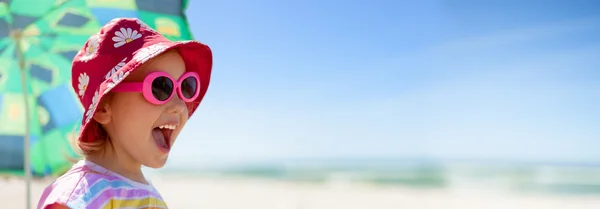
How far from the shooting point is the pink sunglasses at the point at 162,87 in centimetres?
125

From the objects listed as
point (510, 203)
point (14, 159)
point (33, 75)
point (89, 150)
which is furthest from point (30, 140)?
point (510, 203)

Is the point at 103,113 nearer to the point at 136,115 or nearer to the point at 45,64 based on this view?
the point at 136,115

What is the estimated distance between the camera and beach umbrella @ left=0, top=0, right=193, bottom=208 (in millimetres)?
2635

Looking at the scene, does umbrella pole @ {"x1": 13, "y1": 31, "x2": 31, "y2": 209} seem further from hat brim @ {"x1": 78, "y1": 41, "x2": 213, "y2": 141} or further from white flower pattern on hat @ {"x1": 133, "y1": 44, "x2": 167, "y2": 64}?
white flower pattern on hat @ {"x1": 133, "y1": 44, "x2": 167, "y2": 64}

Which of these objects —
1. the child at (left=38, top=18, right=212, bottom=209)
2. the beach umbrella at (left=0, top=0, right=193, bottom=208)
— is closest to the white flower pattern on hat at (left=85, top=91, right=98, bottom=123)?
the child at (left=38, top=18, right=212, bottom=209)

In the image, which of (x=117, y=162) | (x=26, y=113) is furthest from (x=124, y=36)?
(x=26, y=113)

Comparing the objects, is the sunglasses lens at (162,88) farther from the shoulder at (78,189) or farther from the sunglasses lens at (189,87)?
the shoulder at (78,189)

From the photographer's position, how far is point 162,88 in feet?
4.23

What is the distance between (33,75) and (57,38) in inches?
9.8

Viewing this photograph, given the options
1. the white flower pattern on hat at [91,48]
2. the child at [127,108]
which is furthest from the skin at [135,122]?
the white flower pattern on hat at [91,48]

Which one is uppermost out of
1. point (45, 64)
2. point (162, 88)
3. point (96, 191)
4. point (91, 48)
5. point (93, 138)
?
→ point (45, 64)

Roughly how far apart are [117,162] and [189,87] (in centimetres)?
25

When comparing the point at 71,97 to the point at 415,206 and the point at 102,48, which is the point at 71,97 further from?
the point at 415,206

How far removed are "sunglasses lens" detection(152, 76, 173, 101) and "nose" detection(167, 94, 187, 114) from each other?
0.02 metres
